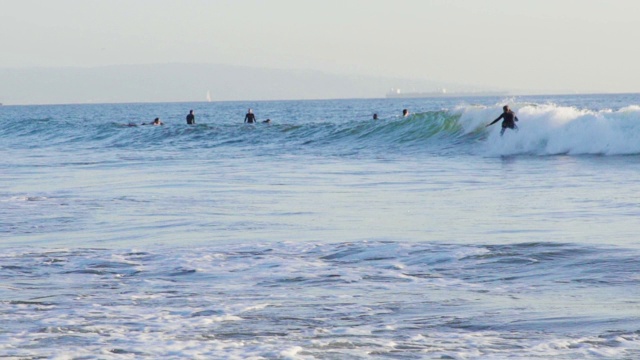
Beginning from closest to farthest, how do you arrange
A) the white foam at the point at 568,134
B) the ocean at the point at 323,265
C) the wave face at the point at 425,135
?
the ocean at the point at 323,265 → the white foam at the point at 568,134 → the wave face at the point at 425,135

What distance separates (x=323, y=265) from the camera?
30.7 feet

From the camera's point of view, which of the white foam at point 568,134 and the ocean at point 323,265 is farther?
the white foam at point 568,134

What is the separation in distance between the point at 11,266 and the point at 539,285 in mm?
4516

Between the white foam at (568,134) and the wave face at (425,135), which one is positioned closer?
the white foam at (568,134)

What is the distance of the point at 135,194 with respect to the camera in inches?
664

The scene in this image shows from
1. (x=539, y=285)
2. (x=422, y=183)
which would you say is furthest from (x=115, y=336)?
(x=422, y=183)

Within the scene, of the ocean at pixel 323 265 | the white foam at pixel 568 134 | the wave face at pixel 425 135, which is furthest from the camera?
the wave face at pixel 425 135

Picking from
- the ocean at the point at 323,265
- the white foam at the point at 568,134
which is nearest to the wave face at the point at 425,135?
the white foam at the point at 568,134

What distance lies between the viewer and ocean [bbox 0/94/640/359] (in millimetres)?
6586

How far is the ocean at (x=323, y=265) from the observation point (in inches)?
259

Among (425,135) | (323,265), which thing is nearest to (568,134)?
(425,135)

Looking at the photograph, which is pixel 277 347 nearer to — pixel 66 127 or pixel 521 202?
pixel 521 202

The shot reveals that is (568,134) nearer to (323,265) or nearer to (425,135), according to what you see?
(425,135)

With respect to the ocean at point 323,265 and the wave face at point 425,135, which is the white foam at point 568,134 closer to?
the wave face at point 425,135
